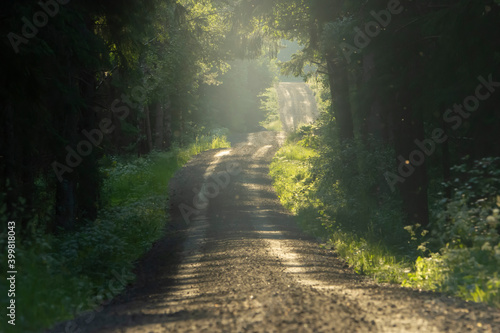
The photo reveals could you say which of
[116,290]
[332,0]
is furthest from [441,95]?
[332,0]

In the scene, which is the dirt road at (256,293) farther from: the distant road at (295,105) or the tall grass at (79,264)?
the distant road at (295,105)

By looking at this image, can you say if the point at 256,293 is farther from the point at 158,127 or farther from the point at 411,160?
the point at 158,127

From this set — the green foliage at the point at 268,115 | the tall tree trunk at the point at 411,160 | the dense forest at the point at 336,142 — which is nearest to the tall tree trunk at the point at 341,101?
the dense forest at the point at 336,142

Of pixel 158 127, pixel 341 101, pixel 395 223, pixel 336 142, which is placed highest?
pixel 158 127

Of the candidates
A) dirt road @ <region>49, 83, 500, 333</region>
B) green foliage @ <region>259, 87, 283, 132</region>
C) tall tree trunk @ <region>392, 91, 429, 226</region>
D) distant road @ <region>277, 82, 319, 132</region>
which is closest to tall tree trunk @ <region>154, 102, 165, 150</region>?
dirt road @ <region>49, 83, 500, 333</region>

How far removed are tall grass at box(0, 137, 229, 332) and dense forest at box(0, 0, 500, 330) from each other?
4 cm

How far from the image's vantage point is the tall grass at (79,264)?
7.77 m

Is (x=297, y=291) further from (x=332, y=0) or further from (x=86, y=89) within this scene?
(x=332, y=0)

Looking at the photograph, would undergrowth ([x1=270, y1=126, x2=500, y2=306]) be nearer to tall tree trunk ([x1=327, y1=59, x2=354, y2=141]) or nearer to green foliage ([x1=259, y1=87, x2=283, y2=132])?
tall tree trunk ([x1=327, y1=59, x2=354, y2=141])

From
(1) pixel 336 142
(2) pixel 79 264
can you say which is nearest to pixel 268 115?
(1) pixel 336 142

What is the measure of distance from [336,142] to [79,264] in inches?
513

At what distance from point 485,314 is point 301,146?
107 ft

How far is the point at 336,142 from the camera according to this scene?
70.3ft

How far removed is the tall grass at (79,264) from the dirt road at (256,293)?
1.29 ft
